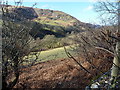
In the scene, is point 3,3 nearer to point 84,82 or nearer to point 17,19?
point 17,19

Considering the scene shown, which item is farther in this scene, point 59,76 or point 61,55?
point 61,55

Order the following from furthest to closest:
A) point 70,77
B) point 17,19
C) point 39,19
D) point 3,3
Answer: point 70,77, point 39,19, point 17,19, point 3,3

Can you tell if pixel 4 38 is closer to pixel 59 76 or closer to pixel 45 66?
pixel 59 76

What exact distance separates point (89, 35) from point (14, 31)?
5349 millimetres

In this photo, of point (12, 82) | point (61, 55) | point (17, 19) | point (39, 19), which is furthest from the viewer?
point (61, 55)

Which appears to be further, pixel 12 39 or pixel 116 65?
pixel 12 39

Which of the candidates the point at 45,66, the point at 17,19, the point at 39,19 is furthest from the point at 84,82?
the point at 17,19

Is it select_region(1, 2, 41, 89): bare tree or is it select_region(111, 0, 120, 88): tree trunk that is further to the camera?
select_region(1, 2, 41, 89): bare tree

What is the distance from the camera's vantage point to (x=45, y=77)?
31.6ft

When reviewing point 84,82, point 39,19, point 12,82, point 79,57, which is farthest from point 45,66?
point 39,19

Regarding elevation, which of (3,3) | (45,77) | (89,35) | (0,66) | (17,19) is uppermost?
(3,3)

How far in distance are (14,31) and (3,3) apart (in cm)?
89

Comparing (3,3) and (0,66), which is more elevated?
(3,3)

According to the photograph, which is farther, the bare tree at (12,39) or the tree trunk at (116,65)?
the bare tree at (12,39)
